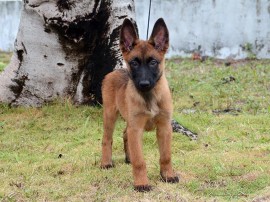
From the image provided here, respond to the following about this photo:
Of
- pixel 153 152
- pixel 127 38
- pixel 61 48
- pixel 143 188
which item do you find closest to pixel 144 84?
pixel 127 38

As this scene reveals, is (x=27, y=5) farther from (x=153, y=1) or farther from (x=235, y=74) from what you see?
(x=153, y=1)

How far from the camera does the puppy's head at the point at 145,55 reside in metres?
5.60

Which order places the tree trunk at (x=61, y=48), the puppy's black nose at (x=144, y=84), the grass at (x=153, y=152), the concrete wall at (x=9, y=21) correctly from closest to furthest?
1. the puppy's black nose at (x=144, y=84)
2. the grass at (x=153, y=152)
3. the tree trunk at (x=61, y=48)
4. the concrete wall at (x=9, y=21)

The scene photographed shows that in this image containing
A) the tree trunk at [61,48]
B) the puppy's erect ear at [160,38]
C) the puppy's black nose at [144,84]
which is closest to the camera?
the puppy's black nose at [144,84]

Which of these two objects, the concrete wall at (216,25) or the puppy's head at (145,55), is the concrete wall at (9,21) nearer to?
the concrete wall at (216,25)

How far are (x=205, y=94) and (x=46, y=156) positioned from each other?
416 centimetres

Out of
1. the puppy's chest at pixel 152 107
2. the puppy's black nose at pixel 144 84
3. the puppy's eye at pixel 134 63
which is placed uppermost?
the puppy's eye at pixel 134 63

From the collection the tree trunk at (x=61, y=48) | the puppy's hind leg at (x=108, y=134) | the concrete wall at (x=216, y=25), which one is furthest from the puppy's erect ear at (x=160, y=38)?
the concrete wall at (x=216, y=25)

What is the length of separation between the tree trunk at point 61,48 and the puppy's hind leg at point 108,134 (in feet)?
8.24

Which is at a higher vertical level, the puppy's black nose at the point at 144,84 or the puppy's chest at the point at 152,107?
the puppy's black nose at the point at 144,84

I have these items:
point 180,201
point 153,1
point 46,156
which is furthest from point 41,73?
point 153,1

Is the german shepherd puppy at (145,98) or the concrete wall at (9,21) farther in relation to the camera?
the concrete wall at (9,21)

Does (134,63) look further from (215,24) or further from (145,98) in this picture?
(215,24)

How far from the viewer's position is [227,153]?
6.90 m
